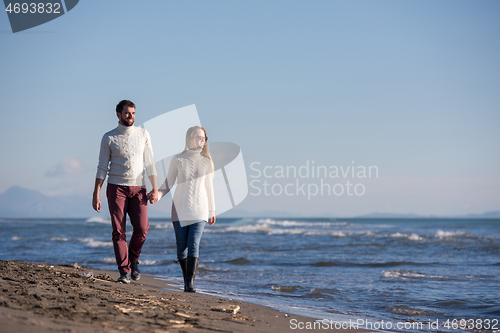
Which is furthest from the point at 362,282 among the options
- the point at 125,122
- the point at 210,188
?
the point at 125,122

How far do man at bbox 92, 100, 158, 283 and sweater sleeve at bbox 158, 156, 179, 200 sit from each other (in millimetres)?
85

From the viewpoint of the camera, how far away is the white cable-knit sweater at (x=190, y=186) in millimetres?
4191

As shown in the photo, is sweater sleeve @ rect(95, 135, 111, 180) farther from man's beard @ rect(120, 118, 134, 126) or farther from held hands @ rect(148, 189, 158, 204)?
held hands @ rect(148, 189, 158, 204)

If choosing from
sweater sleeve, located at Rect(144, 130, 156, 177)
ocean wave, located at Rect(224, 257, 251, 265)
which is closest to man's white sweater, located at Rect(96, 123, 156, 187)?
sweater sleeve, located at Rect(144, 130, 156, 177)

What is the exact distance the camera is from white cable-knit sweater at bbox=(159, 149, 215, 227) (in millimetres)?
A: 4191

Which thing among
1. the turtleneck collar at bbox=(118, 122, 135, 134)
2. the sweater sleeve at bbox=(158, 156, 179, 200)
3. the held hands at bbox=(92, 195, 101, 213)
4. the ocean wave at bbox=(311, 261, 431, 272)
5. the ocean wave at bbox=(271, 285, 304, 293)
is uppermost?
the turtleneck collar at bbox=(118, 122, 135, 134)

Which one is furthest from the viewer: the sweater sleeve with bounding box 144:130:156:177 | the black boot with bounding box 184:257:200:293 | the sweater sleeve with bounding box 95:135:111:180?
the sweater sleeve with bounding box 144:130:156:177

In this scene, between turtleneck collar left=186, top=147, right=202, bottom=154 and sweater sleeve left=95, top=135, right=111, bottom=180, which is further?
turtleneck collar left=186, top=147, right=202, bottom=154

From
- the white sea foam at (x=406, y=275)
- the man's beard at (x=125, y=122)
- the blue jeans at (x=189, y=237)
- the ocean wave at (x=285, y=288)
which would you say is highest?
the man's beard at (x=125, y=122)

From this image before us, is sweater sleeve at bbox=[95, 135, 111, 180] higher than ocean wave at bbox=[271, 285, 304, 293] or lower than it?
higher

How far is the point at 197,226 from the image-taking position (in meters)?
4.20

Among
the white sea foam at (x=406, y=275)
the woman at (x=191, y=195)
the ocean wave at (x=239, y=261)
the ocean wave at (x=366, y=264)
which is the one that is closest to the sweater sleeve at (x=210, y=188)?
the woman at (x=191, y=195)

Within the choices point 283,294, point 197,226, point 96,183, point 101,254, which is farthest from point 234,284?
point 101,254

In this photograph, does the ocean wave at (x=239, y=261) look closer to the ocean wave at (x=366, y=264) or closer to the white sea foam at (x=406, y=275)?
the ocean wave at (x=366, y=264)
